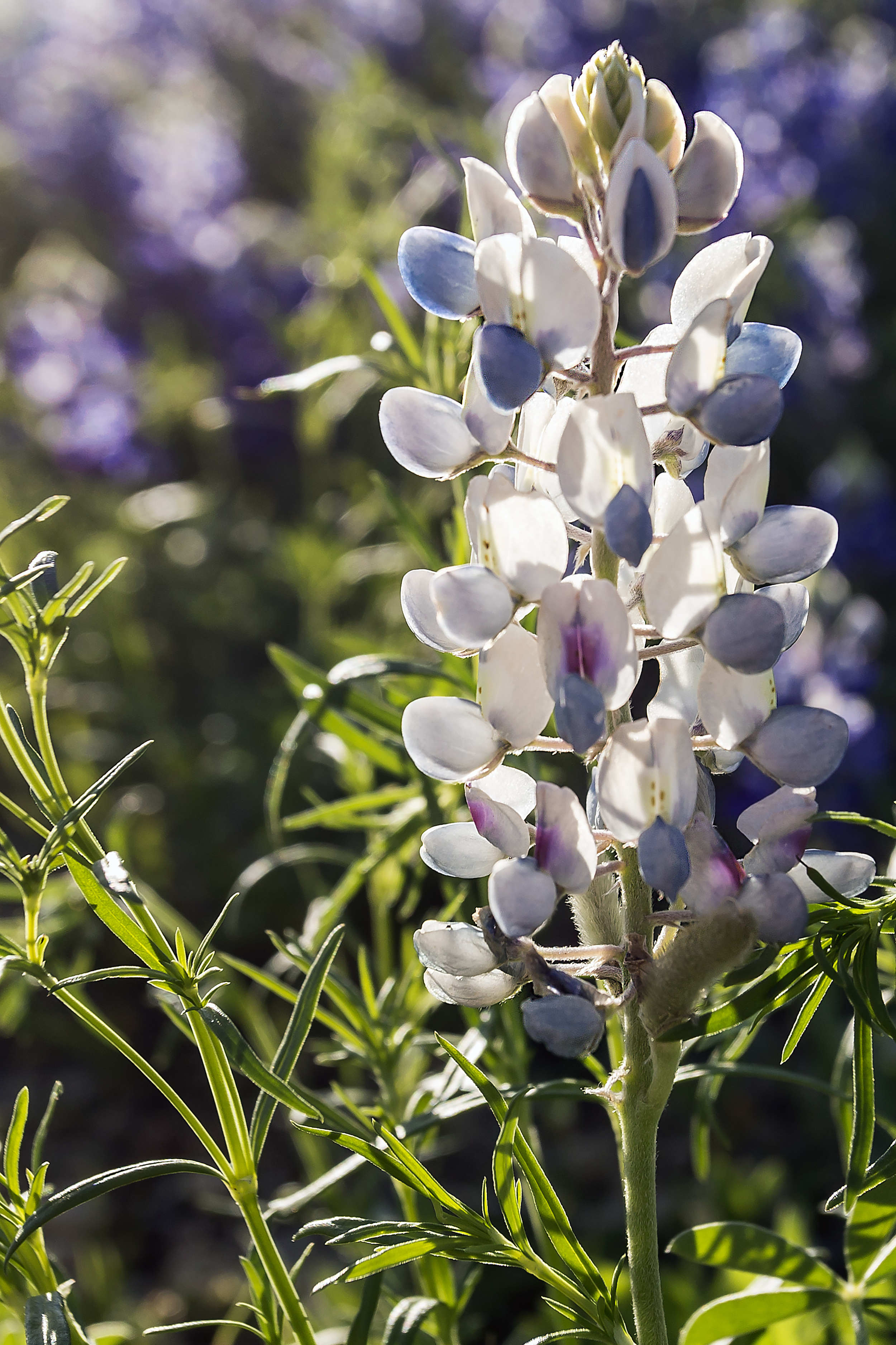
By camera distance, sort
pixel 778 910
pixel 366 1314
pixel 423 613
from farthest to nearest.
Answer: pixel 366 1314, pixel 423 613, pixel 778 910

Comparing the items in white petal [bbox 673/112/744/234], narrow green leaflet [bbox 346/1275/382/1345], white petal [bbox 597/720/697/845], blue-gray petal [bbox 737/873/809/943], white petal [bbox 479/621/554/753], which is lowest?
narrow green leaflet [bbox 346/1275/382/1345]

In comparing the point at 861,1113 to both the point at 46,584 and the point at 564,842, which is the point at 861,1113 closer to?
the point at 564,842

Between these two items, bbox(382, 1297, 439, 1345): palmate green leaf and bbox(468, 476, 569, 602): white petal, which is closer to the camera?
bbox(468, 476, 569, 602): white petal

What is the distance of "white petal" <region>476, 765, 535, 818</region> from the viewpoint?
0.76 m

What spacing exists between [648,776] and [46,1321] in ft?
1.51

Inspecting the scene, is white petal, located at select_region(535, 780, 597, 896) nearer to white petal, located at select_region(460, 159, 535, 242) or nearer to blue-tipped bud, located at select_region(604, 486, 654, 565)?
blue-tipped bud, located at select_region(604, 486, 654, 565)

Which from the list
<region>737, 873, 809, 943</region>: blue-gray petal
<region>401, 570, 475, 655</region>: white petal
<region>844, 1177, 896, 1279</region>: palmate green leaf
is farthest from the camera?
<region>844, 1177, 896, 1279</region>: palmate green leaf

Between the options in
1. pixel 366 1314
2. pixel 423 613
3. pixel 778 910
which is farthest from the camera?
pixel 366 1314

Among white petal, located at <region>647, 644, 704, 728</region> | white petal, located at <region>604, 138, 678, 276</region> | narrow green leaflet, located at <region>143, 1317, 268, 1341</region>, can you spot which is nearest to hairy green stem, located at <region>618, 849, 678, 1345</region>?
white petal, located at <region>647, 644, 704, 728</region>

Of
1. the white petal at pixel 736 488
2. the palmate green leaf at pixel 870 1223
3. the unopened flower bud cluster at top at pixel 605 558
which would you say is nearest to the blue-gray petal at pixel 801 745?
the unopened flower bud cluster at top at pixel 605 558

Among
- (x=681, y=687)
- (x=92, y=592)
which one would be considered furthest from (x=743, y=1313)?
(x=92, y=592)

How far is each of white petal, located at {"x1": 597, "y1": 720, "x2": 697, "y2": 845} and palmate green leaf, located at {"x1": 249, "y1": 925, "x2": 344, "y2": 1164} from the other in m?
0.20

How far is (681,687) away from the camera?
770mm

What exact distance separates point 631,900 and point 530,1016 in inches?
3.6
